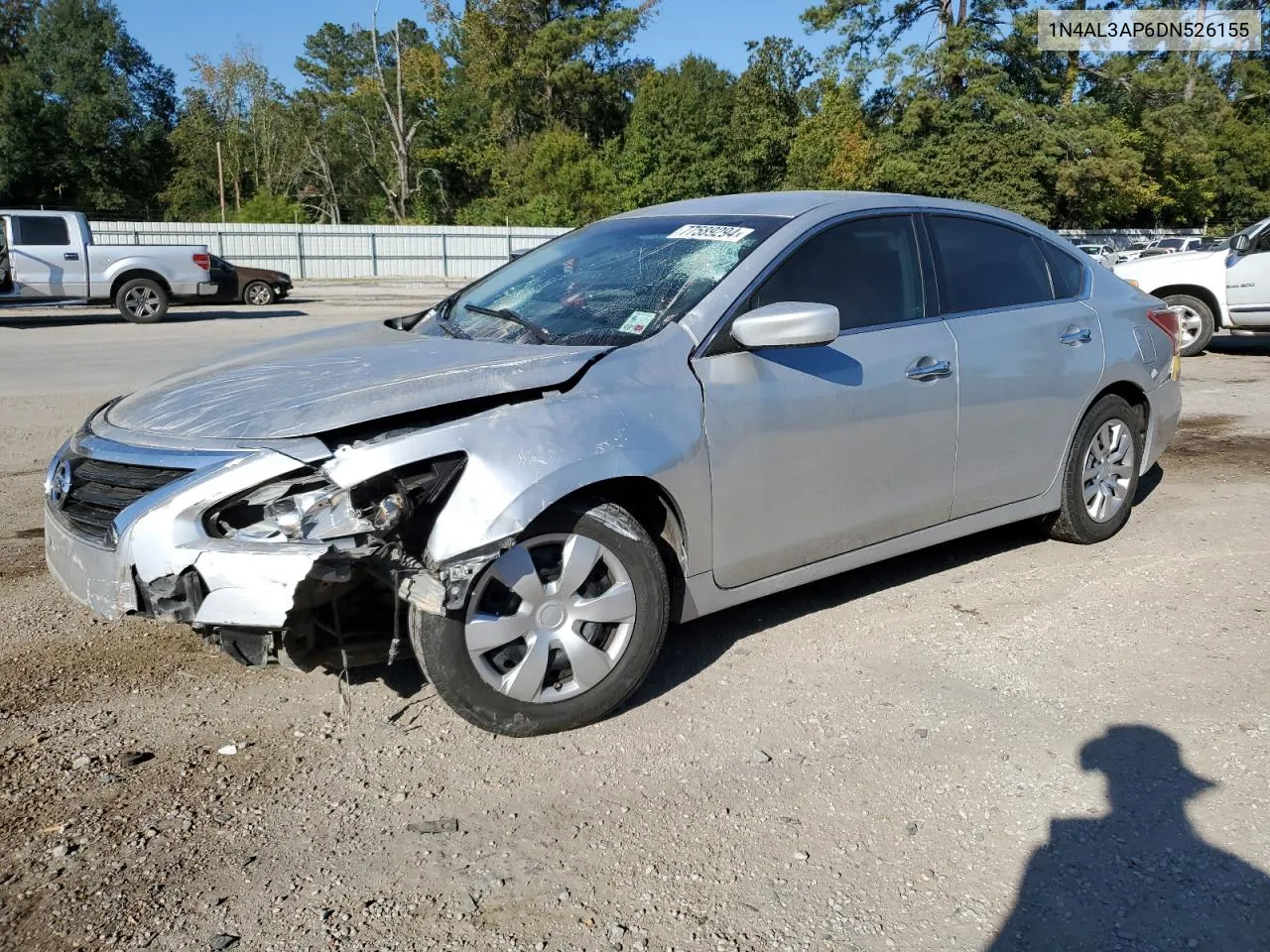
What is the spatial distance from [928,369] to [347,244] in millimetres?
36956

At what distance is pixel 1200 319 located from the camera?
1301cm

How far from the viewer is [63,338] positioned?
1562cm

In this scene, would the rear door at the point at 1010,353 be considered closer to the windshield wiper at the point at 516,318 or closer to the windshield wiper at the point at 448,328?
A: the windshield wiper at the point at 516,318

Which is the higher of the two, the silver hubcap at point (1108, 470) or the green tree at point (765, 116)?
the green tree at point (765, 116)

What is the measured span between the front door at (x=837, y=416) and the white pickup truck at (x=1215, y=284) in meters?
9.53

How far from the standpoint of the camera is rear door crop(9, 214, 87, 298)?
57.5ft

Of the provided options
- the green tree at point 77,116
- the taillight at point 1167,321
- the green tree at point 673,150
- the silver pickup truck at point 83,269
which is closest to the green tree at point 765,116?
the green tree at point 673,150

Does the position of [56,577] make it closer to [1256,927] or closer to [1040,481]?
[1256,927]

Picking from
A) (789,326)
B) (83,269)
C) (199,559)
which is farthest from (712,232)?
(83,269)

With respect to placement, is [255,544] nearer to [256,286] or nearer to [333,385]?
[333,385]

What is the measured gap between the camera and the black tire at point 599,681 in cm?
313


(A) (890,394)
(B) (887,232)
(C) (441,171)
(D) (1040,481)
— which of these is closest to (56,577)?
(A) (890,394)

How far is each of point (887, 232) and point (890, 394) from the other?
2.46 feet

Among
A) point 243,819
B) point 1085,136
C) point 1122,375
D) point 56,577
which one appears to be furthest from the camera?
point 1085,136
